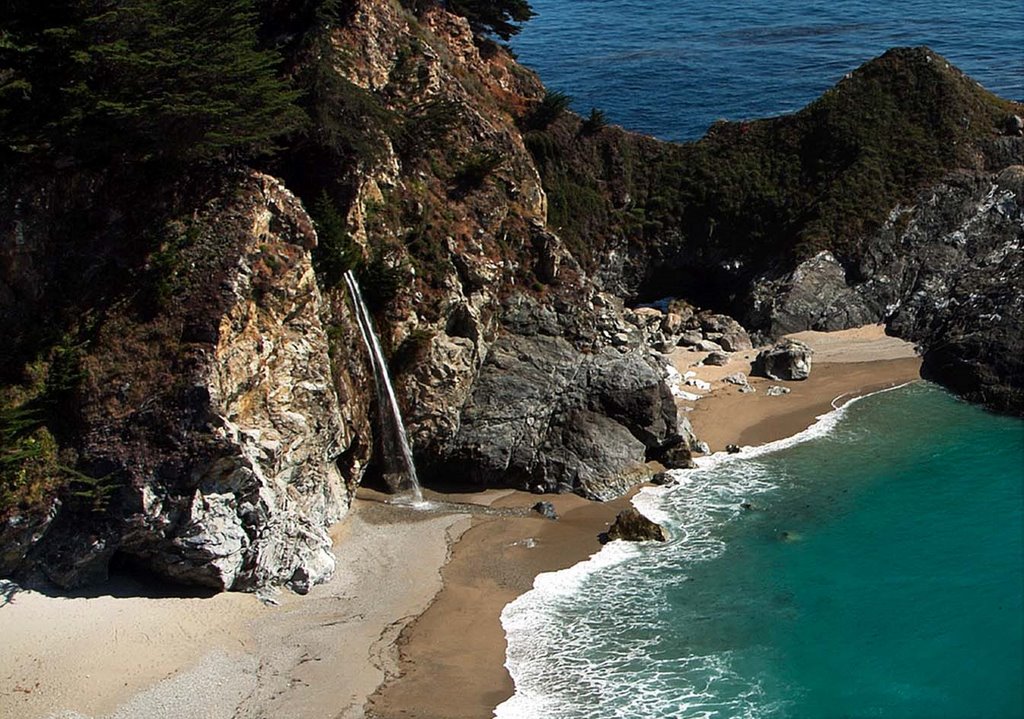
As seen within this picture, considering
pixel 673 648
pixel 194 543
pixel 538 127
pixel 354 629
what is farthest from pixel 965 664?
pixel 538 127

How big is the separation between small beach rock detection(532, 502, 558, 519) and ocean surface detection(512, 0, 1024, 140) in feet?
116

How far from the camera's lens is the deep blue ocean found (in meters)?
24.9

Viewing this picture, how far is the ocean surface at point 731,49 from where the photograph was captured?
7094cm

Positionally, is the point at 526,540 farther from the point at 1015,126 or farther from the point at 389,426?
the point at 1015,126

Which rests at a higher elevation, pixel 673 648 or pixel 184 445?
pixel 184 445

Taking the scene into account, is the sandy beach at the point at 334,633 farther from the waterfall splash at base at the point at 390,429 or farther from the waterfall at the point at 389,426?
Result: the waterfall at the point at 389,426

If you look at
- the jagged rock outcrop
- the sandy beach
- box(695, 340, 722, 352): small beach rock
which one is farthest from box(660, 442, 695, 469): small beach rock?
the jagged rock outcrop

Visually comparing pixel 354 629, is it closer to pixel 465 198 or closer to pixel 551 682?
pixel 551 682

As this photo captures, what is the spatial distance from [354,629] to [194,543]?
15.5 feet

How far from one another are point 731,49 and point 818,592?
6446 cm

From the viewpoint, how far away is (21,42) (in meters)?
28.3

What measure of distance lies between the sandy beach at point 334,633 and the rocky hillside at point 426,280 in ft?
3.71

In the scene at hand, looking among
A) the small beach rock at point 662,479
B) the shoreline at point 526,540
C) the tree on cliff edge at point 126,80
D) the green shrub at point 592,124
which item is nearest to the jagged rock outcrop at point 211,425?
the tree on cliff edge at point 126,80

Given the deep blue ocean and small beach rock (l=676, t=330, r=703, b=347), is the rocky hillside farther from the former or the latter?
the deep blue ocean
